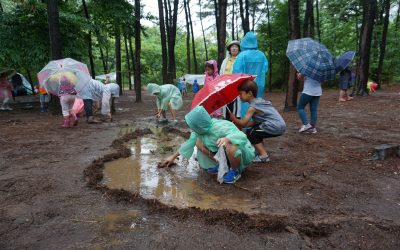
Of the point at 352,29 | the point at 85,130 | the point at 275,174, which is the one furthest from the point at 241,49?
the point at 352,29

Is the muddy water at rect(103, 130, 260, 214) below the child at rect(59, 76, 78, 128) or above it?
below

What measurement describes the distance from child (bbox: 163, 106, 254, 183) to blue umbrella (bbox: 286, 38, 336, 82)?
2.89m

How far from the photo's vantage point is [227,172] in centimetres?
422

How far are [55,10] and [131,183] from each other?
27.6 feet

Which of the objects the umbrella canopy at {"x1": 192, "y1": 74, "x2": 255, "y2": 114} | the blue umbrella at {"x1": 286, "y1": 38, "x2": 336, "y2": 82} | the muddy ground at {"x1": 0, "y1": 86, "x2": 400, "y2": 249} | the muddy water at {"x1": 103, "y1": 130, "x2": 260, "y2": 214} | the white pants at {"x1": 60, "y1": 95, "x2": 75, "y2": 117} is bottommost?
the muddy water at {"x1": 103, "y1": 130, "x2": 260, "y2": 214}

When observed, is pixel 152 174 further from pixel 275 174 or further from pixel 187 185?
pixel 275 174

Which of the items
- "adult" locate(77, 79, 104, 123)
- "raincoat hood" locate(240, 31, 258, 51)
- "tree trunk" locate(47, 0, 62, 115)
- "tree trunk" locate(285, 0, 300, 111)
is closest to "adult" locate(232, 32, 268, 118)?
"raincoat hood" locate(240, 31, 258, 51)

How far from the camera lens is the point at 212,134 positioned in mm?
4277

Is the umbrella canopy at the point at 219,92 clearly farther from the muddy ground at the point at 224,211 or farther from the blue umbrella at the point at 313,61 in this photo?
the blue umbrella at the point at 313,61

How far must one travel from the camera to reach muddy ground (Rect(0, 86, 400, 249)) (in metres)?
2.82

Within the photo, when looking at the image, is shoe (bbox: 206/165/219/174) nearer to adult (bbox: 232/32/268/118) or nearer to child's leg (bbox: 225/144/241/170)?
child's leg (bbox: 225/144/241/170)

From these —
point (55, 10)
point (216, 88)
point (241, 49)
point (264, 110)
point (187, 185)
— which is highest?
point (55, 10)

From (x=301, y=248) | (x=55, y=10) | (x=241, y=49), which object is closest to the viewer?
(x=301, y=248)

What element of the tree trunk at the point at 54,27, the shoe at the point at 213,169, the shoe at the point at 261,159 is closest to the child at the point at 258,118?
the shoe at the point at 261,159
